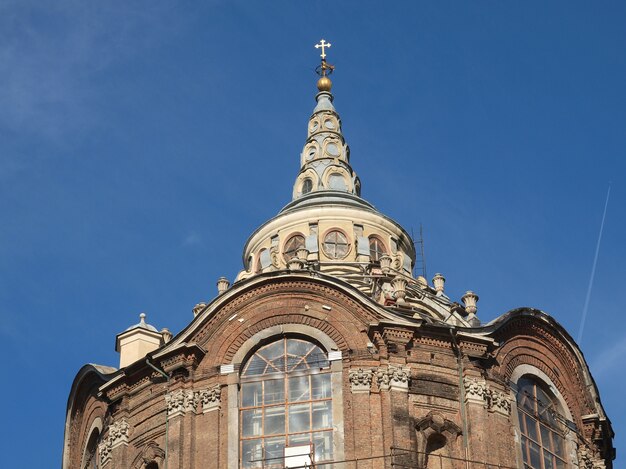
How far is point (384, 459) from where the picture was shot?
55.1 m

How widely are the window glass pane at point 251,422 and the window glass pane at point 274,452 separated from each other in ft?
1.83

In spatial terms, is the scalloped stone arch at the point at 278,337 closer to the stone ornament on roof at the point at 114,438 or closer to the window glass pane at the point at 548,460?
the stone ornament on roof at the point at 114,438

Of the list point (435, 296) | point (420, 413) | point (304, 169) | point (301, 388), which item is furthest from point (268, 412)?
point (304, 169)

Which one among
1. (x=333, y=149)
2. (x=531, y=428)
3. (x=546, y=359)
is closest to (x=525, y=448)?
(x=531, y=428)

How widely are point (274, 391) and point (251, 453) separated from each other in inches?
93.8

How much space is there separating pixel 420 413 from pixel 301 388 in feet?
13.3

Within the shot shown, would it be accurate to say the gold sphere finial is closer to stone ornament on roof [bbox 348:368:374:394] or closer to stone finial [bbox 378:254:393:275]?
stone finial [bbox 378:254:393:275]

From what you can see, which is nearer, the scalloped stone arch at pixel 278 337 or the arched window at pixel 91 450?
the scalloped stone arch at pixel 278 337

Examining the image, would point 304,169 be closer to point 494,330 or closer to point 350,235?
point 350,235

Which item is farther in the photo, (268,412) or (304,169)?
(304,169)

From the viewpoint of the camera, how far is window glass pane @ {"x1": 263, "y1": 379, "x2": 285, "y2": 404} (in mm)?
57594

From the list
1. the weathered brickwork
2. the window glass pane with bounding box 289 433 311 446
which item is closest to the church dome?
the weathered brickwork

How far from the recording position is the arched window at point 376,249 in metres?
68.8

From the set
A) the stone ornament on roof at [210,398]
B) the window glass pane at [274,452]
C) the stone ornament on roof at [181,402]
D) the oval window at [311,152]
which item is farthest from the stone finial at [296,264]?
the oval window at [311,152]
